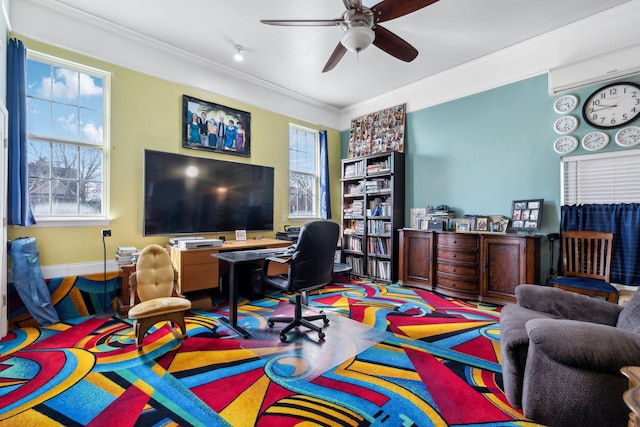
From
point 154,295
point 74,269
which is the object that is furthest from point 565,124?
point 74,269

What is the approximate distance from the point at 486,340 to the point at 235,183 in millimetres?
3618

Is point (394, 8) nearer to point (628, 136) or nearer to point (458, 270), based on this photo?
point (628, 136)

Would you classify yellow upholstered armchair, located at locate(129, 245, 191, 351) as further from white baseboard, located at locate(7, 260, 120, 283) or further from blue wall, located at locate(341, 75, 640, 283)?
blue wall, located at locate(341, 75, 640, 283)

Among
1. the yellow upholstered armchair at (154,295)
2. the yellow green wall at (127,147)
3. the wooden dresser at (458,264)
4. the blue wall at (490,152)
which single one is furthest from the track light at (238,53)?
the wooden dresser at (458,264)

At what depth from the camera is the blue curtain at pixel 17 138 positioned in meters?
2.74

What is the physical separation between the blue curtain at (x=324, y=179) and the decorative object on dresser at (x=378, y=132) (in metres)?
0.50

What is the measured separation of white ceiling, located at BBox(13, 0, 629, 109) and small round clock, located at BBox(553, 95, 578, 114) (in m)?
0.81

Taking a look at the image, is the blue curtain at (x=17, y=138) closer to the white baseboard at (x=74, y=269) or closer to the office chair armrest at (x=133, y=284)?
the white baseboard at (x=74, y=269)

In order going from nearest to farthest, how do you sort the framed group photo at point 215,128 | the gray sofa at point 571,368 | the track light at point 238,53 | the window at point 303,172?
1. the gray sofa at point 571,368
2. the track light at point 238,53
3. the framed group photo at point 215,128
4. the window at point 303,172

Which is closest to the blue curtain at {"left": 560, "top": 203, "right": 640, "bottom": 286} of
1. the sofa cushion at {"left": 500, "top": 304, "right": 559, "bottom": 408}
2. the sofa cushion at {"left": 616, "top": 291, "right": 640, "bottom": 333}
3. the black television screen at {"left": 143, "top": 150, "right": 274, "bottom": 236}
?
the sofa cushion at {"left": 616, "top": 291, "right": 640, "bottom": 333}

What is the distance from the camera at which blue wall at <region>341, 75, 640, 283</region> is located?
11.6 ft

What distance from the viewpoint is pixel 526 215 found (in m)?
3.61

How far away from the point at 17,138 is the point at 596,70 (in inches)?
233

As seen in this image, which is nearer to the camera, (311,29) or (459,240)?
(311,29)
